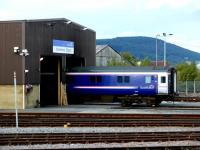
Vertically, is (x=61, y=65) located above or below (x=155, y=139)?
above

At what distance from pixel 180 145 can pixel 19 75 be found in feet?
83.8

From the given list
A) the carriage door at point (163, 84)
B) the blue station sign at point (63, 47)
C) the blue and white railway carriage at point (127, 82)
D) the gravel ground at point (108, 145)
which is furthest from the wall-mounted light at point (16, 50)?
the gravel ground at point (108, 145)

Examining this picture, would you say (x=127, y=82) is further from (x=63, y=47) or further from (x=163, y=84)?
(x=63, y=47)

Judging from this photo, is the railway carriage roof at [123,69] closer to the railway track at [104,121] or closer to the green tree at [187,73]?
the railway track at [104,121]

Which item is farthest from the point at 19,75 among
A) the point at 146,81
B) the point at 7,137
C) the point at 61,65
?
the point at 7,137

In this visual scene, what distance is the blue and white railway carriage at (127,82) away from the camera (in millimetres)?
43438

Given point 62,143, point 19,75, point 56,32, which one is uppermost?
point 56,32

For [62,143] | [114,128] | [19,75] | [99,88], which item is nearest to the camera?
[62,143]

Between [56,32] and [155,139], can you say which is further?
[56,32]

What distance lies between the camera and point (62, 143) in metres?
18.9

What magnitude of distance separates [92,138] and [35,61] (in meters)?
24.6

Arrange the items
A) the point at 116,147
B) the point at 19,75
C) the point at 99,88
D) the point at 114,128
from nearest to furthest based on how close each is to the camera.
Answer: the point at 116,147 → the point at 114,128 → the point at 19,75 → the point at 99,88

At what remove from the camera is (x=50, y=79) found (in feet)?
159

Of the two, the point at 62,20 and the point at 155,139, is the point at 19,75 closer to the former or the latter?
the point at 62,20
